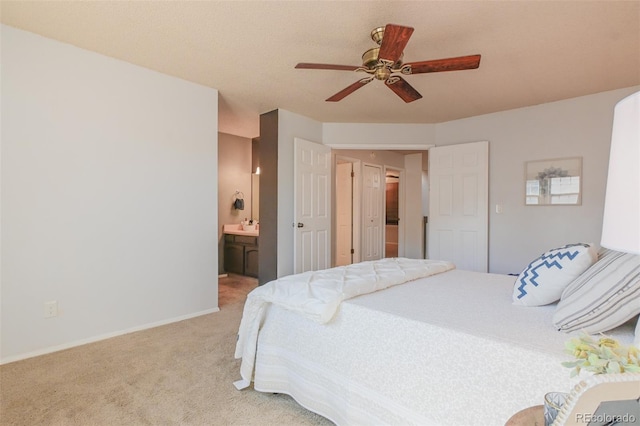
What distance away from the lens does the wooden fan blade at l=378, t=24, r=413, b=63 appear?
173 centimetres

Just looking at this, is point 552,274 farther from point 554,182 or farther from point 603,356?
point 554,182

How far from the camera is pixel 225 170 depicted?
550 cm

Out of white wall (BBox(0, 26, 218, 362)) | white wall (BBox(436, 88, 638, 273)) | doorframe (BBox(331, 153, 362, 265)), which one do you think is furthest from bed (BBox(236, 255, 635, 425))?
doorframe (BBox(331, 153, 362, 265))

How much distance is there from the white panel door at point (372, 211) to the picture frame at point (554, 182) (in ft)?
8.84

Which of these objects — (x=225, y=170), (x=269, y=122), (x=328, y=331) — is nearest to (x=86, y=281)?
(x=328, y=331)

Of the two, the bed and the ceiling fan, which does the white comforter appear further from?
the ceiling fan

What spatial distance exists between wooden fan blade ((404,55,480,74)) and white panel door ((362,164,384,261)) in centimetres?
384

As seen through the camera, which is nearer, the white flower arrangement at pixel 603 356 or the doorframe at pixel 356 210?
the white flower arrangement at pixel 603 356

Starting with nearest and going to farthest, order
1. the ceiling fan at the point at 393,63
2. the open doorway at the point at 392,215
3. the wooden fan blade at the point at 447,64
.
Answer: the ceiling fan at the point at 393,63, the wooden fan blade at the point at 447,64, the open doorway at the point at 392,215

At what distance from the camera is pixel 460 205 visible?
453 cm

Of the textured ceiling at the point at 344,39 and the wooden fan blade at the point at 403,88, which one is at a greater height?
the textured ceiling at the point at 344,39

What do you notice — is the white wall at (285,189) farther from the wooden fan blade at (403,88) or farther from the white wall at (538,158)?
the white wall at (538,158)

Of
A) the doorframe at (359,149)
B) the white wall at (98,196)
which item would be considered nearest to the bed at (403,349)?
the white wall at (98,196)

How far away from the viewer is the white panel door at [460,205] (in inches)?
171
